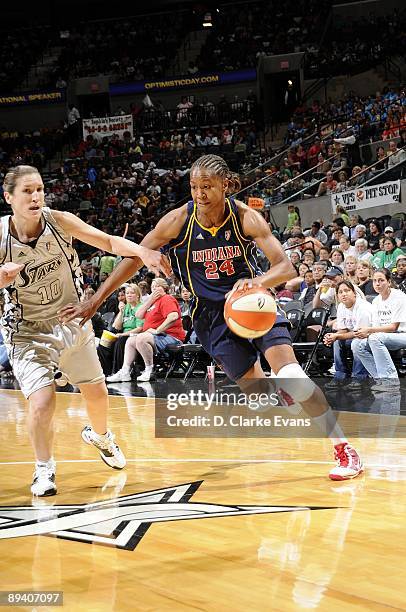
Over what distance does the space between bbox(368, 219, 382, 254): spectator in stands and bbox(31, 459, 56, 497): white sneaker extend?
27.4ft

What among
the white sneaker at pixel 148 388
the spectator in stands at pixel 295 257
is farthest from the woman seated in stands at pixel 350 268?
the white sneaker at pixel 148 388

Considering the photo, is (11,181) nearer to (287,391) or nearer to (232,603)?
(287,391)

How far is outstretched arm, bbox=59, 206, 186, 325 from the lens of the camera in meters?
4.39

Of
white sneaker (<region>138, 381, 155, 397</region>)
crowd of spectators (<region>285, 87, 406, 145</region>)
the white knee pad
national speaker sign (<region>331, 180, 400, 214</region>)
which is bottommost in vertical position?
white sneaker (<region>138, 381, 155, 397</region>)

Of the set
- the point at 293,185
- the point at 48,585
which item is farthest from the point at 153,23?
the point at 48,585

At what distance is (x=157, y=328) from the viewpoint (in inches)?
431

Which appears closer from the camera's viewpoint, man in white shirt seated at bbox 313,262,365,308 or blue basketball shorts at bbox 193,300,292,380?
blue basketball shorts at bbox 193,300,292,380

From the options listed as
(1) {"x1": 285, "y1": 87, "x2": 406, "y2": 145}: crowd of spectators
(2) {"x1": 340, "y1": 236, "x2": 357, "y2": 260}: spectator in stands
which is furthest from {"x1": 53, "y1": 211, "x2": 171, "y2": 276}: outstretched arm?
(1) {"x1": 285, "y1": 87, "x2": 406, "y2": 145}: crowd of spectators

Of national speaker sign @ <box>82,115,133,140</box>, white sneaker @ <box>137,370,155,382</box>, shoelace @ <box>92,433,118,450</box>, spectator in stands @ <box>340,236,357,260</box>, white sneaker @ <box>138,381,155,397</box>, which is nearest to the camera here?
shoelace @ <box>92,433,118,450</box>

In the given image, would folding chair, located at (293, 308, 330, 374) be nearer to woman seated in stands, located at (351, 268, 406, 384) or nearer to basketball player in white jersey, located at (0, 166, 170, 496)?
woman seated in stands, located at (351, 268, 406, 384)

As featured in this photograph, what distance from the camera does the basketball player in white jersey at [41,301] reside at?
455 cm

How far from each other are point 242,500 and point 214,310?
1189 mm

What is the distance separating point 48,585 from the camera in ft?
9.36

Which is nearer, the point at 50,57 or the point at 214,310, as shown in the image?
the point at 214,310
